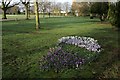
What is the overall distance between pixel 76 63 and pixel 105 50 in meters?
3.10

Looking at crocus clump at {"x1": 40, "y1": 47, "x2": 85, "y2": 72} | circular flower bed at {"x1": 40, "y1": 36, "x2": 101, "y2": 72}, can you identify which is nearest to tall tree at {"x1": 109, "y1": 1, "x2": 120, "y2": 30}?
circular flower bed at {"x1": 40, "y1": 36, "x2": 101, "y2": 72}

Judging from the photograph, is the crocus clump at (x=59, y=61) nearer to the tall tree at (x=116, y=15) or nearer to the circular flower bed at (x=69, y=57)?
the circular flower bed at (x=69, y=57)

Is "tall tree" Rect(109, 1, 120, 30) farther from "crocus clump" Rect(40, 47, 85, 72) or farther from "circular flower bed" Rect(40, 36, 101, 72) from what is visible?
"crocus clump" Rect(40, 47, 85, 72)

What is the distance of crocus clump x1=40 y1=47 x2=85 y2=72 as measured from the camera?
777 centimetres

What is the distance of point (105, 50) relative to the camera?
10688 mm

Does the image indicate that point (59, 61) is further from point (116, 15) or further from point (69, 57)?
point (116, 15)

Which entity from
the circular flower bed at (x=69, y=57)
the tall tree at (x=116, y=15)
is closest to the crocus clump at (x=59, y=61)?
the circular flower bed at (x=69, y=57)

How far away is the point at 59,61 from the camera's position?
319 inches

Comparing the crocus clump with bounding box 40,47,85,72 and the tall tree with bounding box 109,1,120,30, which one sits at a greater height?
the tall tree with bounding box 109,1,120,30

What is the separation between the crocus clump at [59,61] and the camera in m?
7.77

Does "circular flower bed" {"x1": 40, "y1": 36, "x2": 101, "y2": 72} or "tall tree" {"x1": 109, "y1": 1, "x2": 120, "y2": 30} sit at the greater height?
"tall tree" {"x1": 109, "y1": 1, "x2": 120, "y2": 30}

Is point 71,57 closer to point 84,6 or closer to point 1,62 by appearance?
point 1,62

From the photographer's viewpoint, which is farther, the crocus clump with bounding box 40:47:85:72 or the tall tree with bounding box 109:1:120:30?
the tall tree with bounding box 109:1:120:30

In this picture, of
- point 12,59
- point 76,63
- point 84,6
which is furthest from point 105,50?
point 84,6
